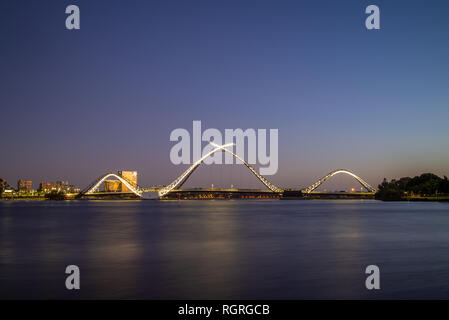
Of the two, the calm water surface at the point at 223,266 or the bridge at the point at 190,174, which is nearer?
the calm water surface at the point at 223,266

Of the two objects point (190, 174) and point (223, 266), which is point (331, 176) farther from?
point (223, 266)

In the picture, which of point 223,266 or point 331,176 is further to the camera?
point 331,176

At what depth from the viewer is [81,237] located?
118 feet

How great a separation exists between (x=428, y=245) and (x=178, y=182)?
377 ft

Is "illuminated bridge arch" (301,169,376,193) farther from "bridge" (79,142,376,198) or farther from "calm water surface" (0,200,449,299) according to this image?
"calm water surface" (0,200,449,299)

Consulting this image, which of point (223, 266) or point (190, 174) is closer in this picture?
point (223, 266)

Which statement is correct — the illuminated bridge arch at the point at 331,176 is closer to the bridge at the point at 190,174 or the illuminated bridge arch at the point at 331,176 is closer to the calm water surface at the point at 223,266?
the bridge at the point at 190,174

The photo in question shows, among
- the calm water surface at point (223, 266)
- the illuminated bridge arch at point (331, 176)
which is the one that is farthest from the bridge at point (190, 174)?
the calm water surface at point (223, 266)

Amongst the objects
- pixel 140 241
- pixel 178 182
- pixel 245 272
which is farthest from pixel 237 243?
pixel 178 182

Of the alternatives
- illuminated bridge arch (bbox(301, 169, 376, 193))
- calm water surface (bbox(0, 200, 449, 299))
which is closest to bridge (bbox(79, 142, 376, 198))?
illuminated bridge arch (bbox(301, 169, 376, 193))

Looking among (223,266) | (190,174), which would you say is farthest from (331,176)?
(223,266)
